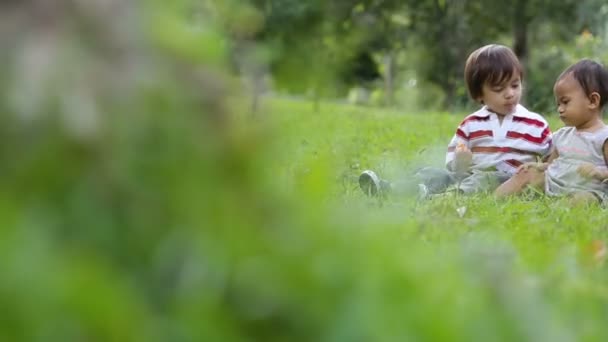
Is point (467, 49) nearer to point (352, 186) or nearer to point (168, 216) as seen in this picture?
point (352, 186)

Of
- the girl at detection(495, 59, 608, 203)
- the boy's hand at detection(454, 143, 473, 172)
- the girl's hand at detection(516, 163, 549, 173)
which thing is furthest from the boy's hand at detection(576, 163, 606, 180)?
the boy's hand at detection(454, 143, 473, 172)

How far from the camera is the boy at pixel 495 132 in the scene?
18.4 ft

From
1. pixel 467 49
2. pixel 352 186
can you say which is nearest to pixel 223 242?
pixel 352 186

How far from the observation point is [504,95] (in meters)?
5.68

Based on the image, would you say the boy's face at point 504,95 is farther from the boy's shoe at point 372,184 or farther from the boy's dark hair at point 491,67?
the boy's shoe at point 372,184

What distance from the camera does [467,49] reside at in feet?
82.5

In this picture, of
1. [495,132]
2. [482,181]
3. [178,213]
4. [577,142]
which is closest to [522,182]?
[482,181]

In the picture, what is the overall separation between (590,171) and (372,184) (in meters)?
1.11

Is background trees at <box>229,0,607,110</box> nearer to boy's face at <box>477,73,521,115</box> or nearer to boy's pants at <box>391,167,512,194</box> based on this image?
boy's face at <box>477,73,521,115</box>

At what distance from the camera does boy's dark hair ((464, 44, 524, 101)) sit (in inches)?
223

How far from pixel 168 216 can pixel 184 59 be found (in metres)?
0.20

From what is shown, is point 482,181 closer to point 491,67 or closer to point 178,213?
point 491,67

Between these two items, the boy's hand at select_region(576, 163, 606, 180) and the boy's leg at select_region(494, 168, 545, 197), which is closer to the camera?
the boy's hand at select_region(576, 163, 606, 180)

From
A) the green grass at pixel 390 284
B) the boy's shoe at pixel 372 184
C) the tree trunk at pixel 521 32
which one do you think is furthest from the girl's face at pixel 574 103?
the tree trunk at pixel 521 32
